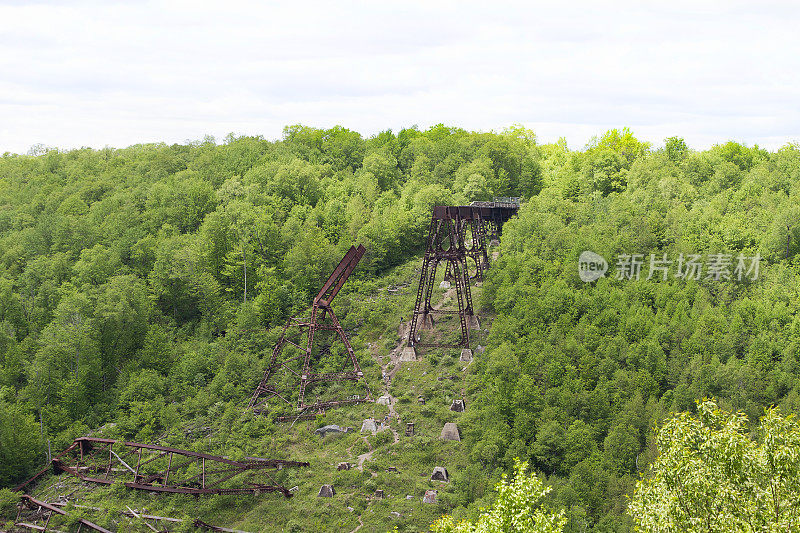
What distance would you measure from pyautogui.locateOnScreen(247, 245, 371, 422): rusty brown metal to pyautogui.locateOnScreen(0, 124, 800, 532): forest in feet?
4.65

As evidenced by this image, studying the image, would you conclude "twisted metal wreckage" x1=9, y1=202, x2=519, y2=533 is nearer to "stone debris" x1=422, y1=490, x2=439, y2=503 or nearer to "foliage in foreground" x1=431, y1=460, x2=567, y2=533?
"stone debris" x1=422, y1=490, x2=439, y2=503

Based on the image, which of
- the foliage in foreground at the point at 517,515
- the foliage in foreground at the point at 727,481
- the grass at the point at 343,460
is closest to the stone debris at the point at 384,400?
the grass at the point at 343,460

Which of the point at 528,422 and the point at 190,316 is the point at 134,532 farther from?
the point at 190,316

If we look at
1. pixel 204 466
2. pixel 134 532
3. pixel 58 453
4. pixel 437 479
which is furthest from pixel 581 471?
pixel 58 453

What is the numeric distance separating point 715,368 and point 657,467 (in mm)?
25336

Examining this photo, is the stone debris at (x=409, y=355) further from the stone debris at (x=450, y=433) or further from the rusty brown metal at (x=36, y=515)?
the rusty brown metal at (x=36, y=515)

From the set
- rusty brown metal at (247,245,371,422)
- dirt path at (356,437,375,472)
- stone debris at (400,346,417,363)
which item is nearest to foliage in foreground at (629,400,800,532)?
dirt path at (356,437,375,472)

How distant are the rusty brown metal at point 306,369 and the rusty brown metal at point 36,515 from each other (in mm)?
11030

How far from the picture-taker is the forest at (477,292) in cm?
3528

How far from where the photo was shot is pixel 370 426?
37094mm

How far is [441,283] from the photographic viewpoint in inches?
1946

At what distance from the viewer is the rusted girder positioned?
33.8 metres

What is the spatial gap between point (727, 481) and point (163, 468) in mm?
30676

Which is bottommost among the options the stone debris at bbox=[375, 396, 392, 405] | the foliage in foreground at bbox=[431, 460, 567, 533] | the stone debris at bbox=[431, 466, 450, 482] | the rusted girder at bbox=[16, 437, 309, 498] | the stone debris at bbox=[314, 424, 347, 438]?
the rusted girder at bbox=[16, 437, 309, 498]
